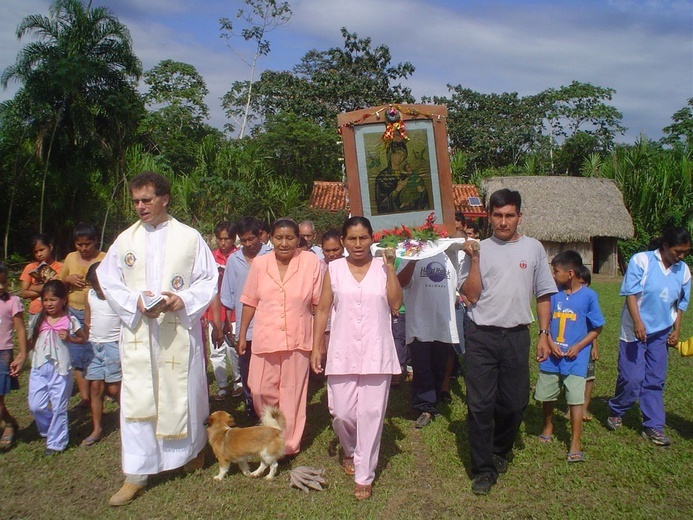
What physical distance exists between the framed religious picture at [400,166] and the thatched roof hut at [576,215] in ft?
60.8

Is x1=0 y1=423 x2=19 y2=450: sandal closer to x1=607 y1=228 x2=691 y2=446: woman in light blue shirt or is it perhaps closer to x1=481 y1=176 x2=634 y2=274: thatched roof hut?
x1=607 y1=228 x2=691 y2=446: woman in light blue shirt

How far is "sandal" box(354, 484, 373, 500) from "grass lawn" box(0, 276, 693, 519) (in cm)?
5

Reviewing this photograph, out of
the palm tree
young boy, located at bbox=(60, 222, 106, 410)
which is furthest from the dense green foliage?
young boy, located at bbox=(60, 222, 106, 410)

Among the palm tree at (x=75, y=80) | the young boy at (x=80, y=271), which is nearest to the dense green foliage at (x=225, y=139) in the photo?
the palm tree at (x=75, y=80)

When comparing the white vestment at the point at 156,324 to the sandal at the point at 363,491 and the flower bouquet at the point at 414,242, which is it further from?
the flower bouquet at the point at 414,242

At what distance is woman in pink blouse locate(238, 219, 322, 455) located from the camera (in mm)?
4969

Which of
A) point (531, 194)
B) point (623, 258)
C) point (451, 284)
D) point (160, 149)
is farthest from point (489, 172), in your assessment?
point (451, 284)

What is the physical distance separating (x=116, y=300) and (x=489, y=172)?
27567 mm

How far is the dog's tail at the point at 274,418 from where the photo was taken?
15.5 ft

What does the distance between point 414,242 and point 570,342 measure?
65.4 inches

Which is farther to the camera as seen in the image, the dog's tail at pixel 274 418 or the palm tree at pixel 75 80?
the palm tree at pixel 75 80

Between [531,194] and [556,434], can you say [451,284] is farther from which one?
[531,194]

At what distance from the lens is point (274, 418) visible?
4762mm

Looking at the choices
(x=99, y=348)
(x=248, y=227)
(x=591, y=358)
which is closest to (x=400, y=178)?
(x=248, y=227)
